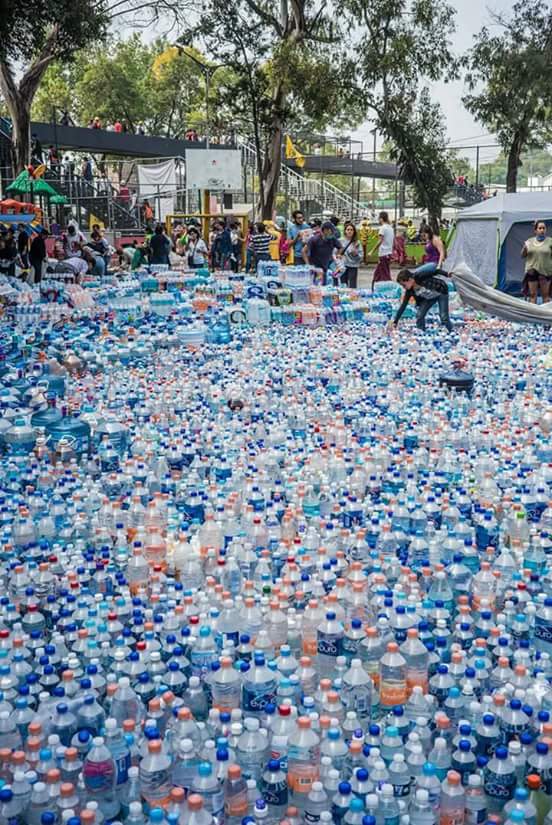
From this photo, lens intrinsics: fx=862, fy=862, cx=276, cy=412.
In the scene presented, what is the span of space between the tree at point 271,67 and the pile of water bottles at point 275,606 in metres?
17.0

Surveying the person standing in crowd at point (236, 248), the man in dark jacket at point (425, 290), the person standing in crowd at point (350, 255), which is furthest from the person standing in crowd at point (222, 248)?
the man in dark jacket at point (425, 290)

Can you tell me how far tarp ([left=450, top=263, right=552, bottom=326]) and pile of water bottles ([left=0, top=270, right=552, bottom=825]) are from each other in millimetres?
5261

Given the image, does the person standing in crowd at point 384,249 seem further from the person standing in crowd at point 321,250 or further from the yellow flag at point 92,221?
the yellow flag at point 92,221

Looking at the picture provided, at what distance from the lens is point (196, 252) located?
19.4 meters

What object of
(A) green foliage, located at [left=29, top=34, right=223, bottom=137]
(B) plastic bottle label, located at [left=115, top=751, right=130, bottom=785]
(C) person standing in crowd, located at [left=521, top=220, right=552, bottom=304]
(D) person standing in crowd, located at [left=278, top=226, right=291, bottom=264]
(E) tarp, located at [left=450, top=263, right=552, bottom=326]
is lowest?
(B) plastic bottle label, located at [left=115, top=751, right=130, bottom=785]

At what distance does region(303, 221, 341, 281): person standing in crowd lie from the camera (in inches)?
639

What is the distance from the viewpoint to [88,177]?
2744 centimetres

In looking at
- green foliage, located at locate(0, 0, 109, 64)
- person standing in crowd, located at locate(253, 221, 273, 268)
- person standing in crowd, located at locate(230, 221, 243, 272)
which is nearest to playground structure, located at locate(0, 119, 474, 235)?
person standing in crowd, located at locate(230, 221, 243, 272)

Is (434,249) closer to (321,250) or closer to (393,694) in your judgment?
(321,250)

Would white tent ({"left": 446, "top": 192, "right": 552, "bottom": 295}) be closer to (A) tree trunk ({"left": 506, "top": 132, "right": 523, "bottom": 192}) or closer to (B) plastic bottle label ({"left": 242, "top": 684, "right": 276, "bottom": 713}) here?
(A) tree trunk ({"left": 506, "top": 132, "right": 523, "bottom": 192})

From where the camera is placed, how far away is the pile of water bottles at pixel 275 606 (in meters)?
3.12

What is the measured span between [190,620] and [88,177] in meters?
25.4

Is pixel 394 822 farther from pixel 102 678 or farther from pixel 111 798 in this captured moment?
pixel 102 678

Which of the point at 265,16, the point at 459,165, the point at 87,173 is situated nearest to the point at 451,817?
the point at 265,16
